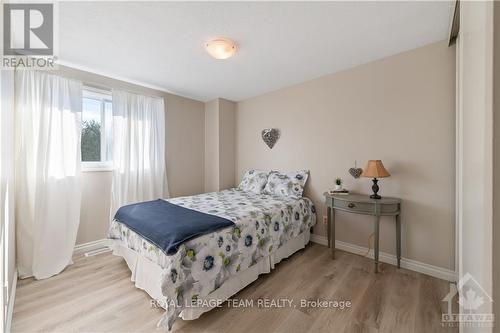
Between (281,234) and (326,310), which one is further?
(281,234)

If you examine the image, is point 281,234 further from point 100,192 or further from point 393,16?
point 100,192

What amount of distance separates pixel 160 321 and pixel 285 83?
3.08m

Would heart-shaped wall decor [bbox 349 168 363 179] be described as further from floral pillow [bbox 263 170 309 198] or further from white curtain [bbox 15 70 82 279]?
white curtain [bbox 15 70 82 279]

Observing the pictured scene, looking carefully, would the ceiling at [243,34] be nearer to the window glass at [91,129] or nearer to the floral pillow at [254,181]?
the window glass at [91,129]

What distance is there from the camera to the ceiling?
1602mm

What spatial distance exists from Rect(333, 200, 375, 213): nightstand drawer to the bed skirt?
0.79 metres

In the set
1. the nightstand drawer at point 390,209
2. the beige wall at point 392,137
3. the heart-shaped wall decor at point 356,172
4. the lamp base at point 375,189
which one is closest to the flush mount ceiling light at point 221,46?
the beige wall at point 392,137

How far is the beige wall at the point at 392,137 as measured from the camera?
2.05 meters

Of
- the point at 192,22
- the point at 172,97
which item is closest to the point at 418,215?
the point at 192,22

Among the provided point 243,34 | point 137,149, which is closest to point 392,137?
point 243,34

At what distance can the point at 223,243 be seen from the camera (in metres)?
1.72

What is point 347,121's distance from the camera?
8.70 ft

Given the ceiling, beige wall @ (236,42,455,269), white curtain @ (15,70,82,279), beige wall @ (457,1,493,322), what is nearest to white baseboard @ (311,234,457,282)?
beige wall @ (236,42,455,269)

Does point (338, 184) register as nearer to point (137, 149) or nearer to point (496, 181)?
point (496, 181)
